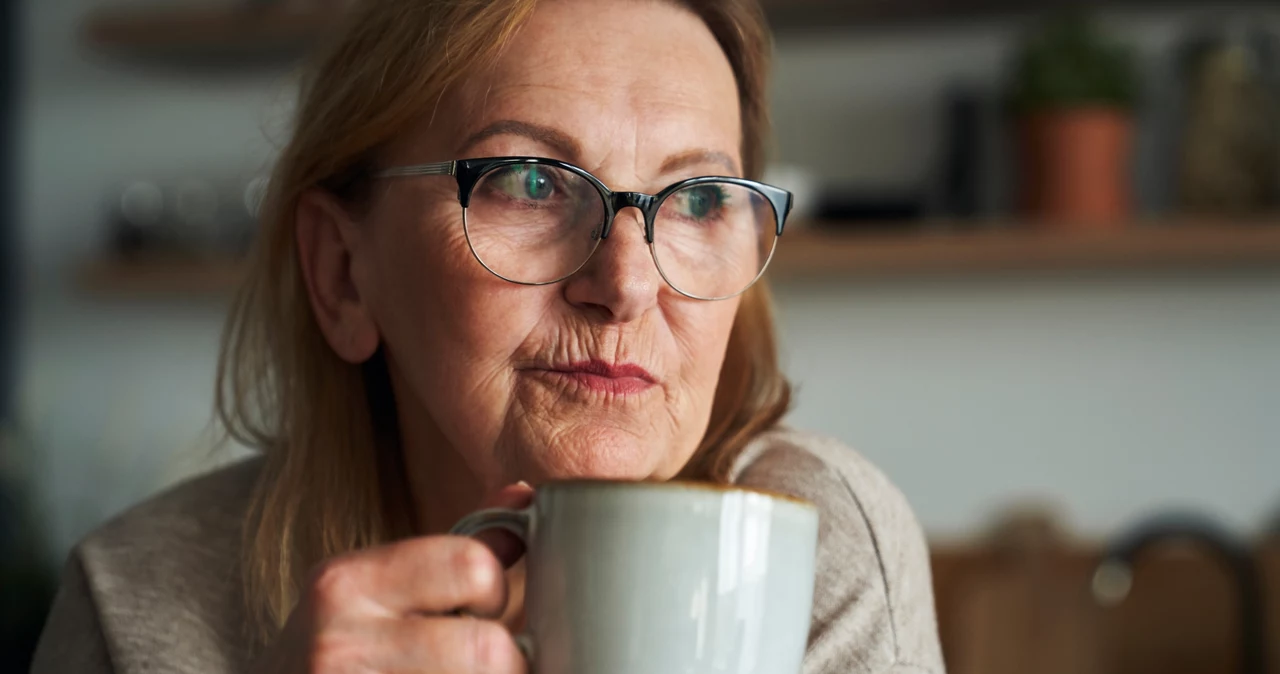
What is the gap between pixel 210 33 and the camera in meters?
2.75

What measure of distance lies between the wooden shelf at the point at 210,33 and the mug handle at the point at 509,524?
2227 mm

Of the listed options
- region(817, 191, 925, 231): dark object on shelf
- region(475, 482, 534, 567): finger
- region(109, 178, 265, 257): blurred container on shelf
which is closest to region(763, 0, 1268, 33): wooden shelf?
region(817, 191, 925, 231): dark object on shelf

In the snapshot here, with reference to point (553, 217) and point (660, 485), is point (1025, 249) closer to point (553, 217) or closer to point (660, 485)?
point (553, 217)

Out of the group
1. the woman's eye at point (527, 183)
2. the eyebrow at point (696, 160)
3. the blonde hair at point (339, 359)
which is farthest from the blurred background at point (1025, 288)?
the woman's eye at point (527, 183)

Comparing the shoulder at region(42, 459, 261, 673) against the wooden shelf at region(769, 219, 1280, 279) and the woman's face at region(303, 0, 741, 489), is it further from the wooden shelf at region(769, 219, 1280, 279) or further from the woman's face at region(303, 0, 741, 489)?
the wooden shelf at region(769, 219, 1280, 279)

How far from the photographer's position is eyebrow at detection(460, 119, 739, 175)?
86cm

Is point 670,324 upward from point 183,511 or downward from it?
upward

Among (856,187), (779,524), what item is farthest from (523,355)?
(856,187)

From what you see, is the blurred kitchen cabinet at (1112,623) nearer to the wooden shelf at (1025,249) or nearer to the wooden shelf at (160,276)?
the wooden shelf at (1025,249)

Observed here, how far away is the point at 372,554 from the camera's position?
0.60 meters

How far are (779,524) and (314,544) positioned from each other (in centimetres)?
59

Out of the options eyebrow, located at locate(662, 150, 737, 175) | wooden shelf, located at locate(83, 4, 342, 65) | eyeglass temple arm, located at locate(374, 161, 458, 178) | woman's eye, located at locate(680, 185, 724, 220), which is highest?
wooden shelf, located at locate(83, 4, 342, 65)

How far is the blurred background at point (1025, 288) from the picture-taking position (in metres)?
2.18

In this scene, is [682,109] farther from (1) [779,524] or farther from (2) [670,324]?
(1) [779,524]
